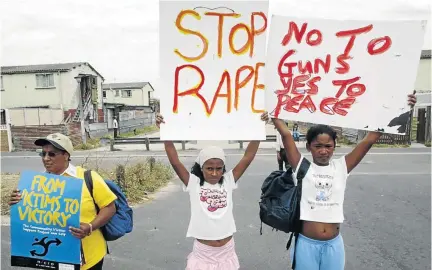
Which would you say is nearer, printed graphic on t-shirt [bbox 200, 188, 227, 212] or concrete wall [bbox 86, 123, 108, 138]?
printed graphic on t-shirt [bbox 200, 188, 227, 212]

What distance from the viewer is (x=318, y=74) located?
2.49m

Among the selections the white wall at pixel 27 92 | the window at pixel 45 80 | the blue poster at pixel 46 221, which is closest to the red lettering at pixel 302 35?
the blue poster at pixel 46 221

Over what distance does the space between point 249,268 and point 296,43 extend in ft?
8.08

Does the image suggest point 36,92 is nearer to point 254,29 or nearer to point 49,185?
point 49,185

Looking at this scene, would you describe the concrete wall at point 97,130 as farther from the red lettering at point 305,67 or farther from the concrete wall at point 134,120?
the red lettering at point 305,67

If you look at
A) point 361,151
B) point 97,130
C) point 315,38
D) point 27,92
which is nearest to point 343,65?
point 315,38

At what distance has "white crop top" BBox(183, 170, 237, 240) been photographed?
2393mm

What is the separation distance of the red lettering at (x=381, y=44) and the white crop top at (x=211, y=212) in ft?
4.58

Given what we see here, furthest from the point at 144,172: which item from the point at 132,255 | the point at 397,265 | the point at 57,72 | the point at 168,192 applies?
the point at 57,72

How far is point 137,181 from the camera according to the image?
292 inches

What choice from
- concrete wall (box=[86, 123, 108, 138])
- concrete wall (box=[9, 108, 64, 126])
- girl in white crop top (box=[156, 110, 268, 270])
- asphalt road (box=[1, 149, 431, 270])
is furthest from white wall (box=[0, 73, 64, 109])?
girl in white crop top (box=[156, 110, 268, 270])

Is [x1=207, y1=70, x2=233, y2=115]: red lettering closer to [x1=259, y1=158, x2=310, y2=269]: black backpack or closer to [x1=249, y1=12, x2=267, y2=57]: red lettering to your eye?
[x1=249, y1=12, x2=267, y2=57]: red lettering

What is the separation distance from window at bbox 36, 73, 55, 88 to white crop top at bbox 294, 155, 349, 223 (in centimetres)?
2801

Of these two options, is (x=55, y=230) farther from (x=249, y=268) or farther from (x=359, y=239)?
(x=359, y=239)
